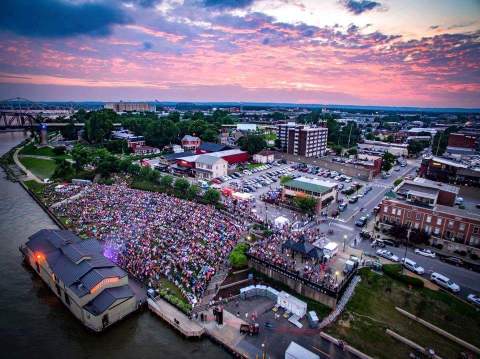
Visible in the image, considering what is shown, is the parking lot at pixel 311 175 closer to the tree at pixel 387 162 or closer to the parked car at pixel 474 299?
the tree at pixel 387 162

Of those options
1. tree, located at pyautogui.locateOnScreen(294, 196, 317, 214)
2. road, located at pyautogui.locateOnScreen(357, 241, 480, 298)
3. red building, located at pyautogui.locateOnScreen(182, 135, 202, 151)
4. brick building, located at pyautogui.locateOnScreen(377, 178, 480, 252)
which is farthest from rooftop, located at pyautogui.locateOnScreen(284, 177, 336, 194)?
red building, located at pyautogui.locateOnScreen(182, 135, 202, 151)

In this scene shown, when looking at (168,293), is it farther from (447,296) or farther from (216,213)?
(447,296)

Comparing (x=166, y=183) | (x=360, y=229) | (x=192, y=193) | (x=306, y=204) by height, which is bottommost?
(x=360, y=229)

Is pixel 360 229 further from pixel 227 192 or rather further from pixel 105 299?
pixel 105 299

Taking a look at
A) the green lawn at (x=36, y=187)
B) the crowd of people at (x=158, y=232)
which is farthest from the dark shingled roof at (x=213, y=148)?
the green lawn at (x=36, y=187)

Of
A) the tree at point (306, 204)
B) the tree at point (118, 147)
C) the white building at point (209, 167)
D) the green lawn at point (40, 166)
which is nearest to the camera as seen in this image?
the tree at point (306, 204)

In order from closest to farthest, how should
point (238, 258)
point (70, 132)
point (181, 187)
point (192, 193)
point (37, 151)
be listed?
point (238, 258) → point (192, 193) → point (181, 187) → point (37, 151) → point (70, 132)

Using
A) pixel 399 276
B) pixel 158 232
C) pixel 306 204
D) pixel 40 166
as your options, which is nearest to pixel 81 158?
pixel 40 166
